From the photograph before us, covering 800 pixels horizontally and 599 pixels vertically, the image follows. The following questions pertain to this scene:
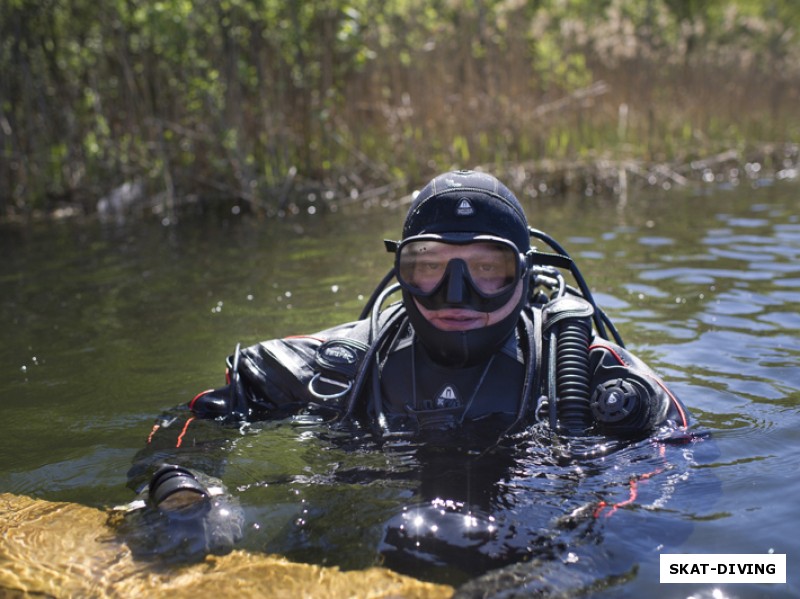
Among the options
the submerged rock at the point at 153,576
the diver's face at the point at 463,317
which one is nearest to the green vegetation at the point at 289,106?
the diver's face at the point at 463,317

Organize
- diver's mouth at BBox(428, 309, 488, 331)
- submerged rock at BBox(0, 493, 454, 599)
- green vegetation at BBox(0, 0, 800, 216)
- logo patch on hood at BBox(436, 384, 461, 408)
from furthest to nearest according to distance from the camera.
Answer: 1. green vegetation at BBox(0, 0, 800, 216)
2. logo patch on hood at BBox(436, 384, 461, 408)
3. diver's mouth at BBox(428, 309, 488, 331)
4. submerged rock at BBox(0, 493, 454, 599)

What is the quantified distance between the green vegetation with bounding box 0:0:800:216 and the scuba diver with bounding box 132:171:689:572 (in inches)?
281

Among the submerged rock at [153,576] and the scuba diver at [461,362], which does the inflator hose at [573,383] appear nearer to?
the scuba diver at [461,362]

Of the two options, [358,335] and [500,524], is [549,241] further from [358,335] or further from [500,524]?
[500,524]

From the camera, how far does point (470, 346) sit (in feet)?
9.77

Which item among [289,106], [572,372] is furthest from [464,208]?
[289,106]

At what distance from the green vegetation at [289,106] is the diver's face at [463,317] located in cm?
752

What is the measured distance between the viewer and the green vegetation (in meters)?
10.4

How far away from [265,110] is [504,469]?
8274mm

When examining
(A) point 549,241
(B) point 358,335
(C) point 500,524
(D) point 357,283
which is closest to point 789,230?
(D) point 357,283

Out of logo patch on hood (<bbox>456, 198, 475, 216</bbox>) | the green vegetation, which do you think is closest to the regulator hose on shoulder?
logo patch on hood (<bbox>456, 198, 475, 216</bbox>)

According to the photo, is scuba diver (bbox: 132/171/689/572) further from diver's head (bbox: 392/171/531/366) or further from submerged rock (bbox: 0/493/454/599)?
submerged rock (bbox: 0/493/454/599)

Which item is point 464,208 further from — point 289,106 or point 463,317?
point 289,106

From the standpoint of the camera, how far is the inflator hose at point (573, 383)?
9.31 ft
